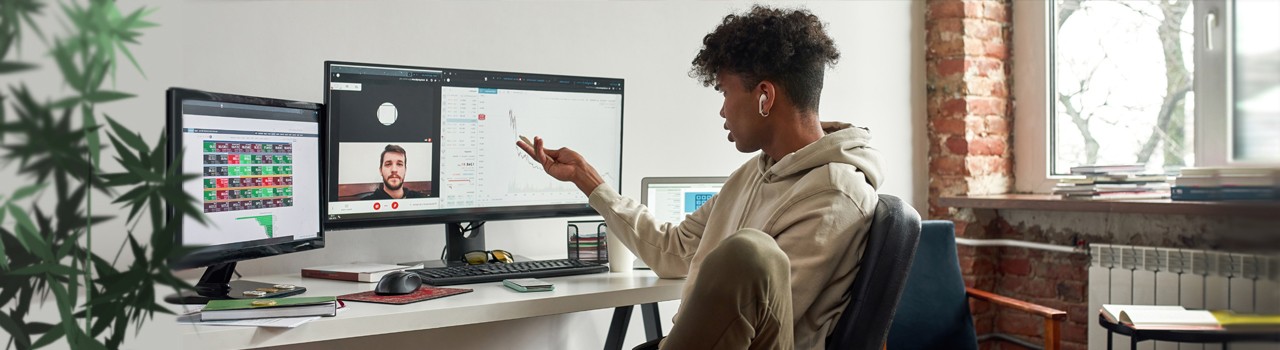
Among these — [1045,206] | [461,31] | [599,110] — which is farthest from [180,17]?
[1045,206]

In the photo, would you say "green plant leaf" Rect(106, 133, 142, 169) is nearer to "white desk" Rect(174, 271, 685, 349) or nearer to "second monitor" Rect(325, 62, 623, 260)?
"white desk" Rect(174, 271, 685, 349)

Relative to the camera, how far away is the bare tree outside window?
306 cm

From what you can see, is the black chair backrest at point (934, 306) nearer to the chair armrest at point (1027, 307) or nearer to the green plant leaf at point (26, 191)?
the chair armrest at point (1027, 307)

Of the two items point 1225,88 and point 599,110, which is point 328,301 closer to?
point 599,110

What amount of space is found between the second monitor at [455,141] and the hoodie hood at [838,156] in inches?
26.3

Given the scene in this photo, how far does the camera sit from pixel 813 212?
1550mm

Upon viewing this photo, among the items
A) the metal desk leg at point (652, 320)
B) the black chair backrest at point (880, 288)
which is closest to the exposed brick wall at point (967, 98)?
the metal desk leg at point (652, 320)

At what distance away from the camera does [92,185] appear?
0.95 ft

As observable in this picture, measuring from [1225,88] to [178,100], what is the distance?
14.5 inches

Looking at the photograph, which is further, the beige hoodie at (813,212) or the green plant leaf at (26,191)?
the beige hoodie at (813,212)

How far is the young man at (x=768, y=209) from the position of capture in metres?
1.18

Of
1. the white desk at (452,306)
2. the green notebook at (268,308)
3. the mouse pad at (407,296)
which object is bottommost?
the white desk at (452,306)

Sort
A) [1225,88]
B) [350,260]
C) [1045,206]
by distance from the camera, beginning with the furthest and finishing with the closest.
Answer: [1045,206], [350,260], [1225,88]

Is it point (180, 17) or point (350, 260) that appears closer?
point (180, 17)
